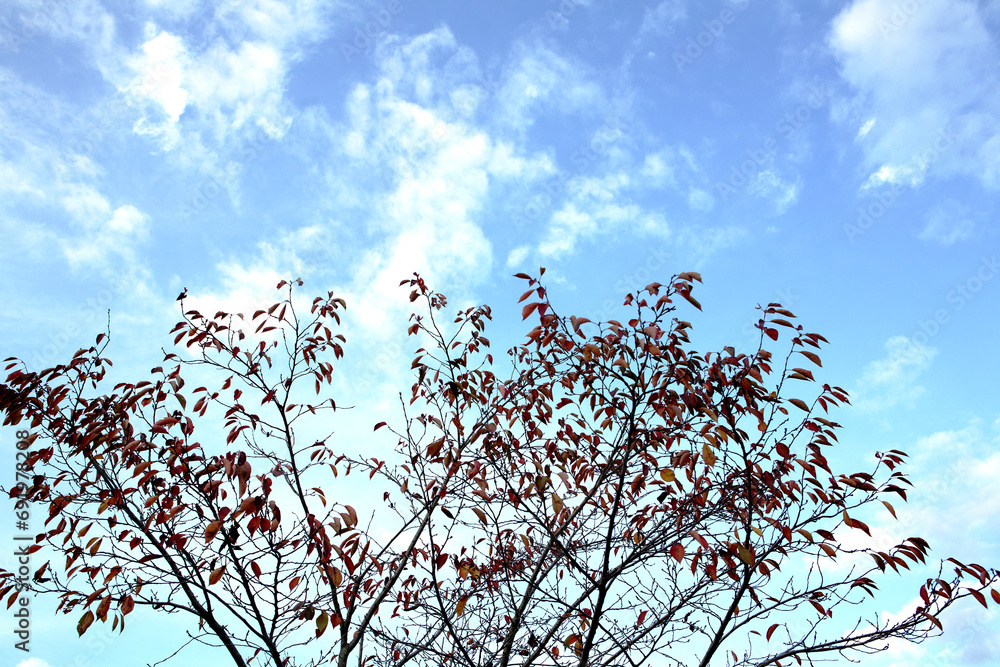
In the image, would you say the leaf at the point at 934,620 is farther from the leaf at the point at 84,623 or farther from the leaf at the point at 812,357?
the leaf at the point at 84,623

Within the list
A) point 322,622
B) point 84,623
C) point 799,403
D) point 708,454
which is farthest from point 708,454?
point 84,623

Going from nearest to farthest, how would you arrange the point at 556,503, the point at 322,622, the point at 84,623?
the point at 556,503
the point at 84,623
the point at 322,622

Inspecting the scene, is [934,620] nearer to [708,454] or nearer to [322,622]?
[708,454]

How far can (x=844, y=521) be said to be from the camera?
155 inches

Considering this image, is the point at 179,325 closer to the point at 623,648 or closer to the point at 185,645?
the point at 185,645

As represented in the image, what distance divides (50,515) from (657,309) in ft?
14.2

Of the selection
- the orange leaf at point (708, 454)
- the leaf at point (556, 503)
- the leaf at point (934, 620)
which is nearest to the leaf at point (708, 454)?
the orange leaf at point (708, 454)

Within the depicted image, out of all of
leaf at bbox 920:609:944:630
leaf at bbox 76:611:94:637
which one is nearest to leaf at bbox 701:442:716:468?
leaf at bbox 920:609:944:630

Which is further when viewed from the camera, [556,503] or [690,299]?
[690,299]

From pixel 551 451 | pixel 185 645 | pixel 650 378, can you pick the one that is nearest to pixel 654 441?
pixel 650 378

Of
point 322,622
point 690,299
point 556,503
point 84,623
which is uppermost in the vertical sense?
point 690,299

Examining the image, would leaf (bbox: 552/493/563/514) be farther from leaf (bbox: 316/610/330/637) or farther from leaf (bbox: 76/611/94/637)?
leaf (bbox: 76/611/94/637)

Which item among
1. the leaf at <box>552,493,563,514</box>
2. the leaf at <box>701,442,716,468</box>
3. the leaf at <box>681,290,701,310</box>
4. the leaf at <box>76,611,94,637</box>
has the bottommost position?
the leaf at <box>76,611,94,637</box>

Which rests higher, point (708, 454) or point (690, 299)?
point (690, 299)
